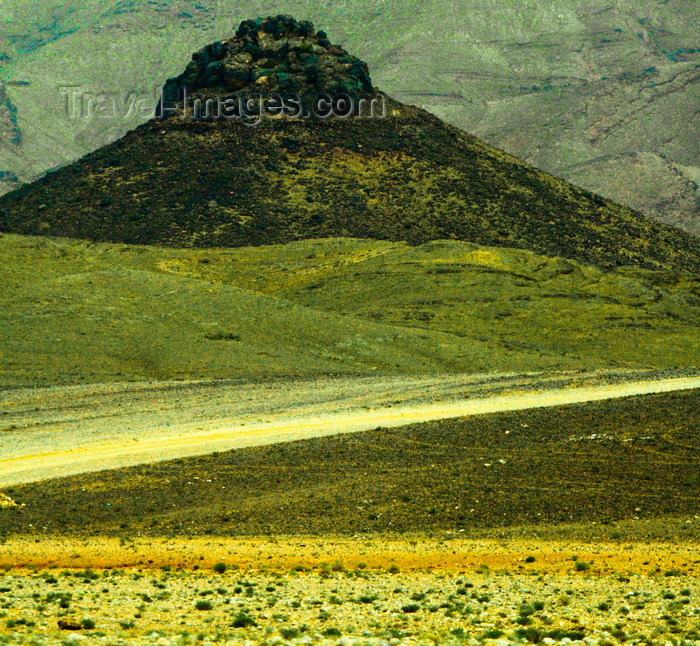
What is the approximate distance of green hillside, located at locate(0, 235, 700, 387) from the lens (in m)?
45.7

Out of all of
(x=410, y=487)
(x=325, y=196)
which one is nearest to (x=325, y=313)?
(x=410, y=487)

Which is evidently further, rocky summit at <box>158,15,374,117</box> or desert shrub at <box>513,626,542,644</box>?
rocky summit at <box>158,15,374,117</box>

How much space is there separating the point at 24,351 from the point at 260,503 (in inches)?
1136

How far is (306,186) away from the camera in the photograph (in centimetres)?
10281

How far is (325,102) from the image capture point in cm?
11081

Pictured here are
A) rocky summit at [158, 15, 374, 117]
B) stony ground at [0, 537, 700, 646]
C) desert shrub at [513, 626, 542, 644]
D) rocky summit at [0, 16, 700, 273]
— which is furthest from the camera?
rocky summit at [158, 15, 374, 117]

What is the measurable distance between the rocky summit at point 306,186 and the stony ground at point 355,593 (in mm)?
76837

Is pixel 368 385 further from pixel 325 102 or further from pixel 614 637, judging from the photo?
pixel 325 102

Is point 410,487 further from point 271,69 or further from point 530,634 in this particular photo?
point 271,69

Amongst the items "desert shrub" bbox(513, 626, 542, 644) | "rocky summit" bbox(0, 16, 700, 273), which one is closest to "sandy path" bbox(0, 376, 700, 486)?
"desert shrub" bbox(513, 626, 542, 644)

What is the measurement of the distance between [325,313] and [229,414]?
25.1 meters

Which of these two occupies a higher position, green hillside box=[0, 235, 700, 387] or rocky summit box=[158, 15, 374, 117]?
rocky summit box=[158, 15, 374, 117]

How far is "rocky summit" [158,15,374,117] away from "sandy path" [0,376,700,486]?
253ft

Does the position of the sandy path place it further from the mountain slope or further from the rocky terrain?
the mountain slope
